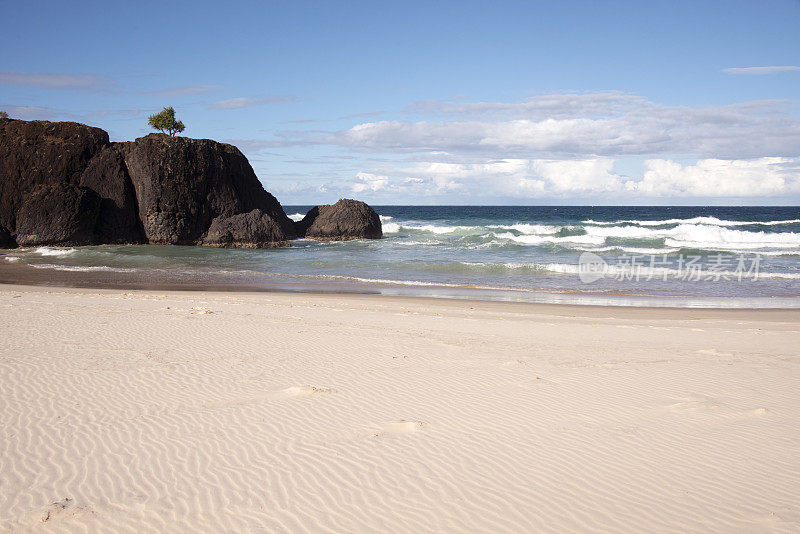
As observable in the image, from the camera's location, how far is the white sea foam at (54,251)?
2648 cm

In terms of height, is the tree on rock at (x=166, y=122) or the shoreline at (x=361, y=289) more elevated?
the tree on rock at (x=166, y=122)

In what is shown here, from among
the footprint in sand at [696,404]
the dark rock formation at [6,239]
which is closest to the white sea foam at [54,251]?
the dark rock formation at [6,239]

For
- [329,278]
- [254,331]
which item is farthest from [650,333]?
[329,278]

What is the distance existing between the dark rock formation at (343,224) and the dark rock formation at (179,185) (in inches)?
239

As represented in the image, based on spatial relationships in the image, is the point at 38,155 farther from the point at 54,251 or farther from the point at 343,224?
the point at 343,224

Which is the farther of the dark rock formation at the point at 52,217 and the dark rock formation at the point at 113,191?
the dark rock formation at the point at 113,191

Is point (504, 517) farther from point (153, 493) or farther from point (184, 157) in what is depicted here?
point (184, 157)

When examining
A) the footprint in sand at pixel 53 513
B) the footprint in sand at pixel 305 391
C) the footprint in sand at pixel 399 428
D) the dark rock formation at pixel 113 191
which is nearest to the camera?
the footprint in sand at pixel 53 513

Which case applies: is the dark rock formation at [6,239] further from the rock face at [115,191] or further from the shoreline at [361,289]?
the shoreline at [361,289]

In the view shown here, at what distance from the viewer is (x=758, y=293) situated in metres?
16.8

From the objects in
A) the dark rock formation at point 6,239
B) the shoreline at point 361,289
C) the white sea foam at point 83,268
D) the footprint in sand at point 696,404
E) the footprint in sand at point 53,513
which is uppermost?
the dark rock formation at point 6,239

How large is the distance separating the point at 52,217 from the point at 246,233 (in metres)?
9.96

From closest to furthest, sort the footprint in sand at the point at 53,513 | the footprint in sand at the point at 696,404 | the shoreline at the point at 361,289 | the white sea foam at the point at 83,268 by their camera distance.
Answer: the footprint in sand at the point at 53,513, the footprint in sand at the point at 696,404, the shoreline at the point at 361,289, the white sea foam at the point at 83,268

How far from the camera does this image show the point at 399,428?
17.8 feet
